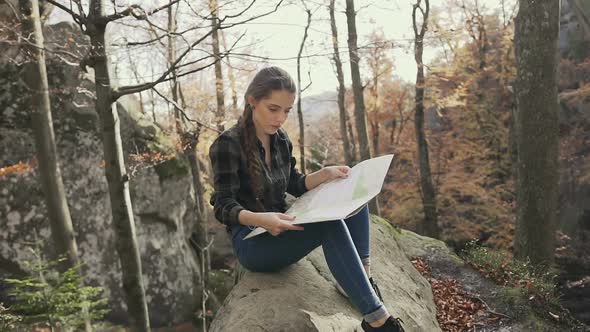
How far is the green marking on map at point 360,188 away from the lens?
2103 mm

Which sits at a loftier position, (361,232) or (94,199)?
(361,232)

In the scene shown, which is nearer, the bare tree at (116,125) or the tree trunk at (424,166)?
the bare tree at (116,125)

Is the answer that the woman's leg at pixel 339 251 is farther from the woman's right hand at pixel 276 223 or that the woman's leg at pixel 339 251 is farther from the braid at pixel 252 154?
the braid at pixel 252 154

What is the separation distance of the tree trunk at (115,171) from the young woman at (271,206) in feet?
8.24

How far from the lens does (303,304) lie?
7.20 feet

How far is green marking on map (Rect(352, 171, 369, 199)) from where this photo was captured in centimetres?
210

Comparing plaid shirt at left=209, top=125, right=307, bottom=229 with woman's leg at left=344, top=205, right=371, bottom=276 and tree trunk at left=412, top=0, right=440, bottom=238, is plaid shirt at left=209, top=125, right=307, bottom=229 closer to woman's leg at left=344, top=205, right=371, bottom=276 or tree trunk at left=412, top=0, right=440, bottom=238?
woman's leg at left=344, top=205, right=371, bottom=276

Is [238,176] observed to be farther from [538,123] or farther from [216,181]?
[538,123]

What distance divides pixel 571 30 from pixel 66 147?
16.5 metres

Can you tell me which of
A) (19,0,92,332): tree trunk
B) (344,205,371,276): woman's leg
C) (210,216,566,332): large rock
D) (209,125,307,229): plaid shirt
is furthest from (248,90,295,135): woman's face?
(19,0,92,332): tree trunk

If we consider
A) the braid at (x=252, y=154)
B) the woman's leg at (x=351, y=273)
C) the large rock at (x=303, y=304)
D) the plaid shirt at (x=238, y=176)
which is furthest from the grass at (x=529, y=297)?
the braid at (x=252, y=154)

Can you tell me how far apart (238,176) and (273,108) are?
0.43 meters

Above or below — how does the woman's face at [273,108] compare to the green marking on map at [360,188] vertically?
above

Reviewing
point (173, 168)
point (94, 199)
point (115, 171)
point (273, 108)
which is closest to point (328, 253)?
point (273, 108)
